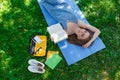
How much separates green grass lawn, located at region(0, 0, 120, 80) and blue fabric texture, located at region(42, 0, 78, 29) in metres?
0.21

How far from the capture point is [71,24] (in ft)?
19.4

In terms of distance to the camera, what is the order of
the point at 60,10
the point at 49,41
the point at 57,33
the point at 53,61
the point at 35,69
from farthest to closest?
the point at 60,10, the point at 49,41, the point at 57,33, the point at 53,61, the point at 35,69

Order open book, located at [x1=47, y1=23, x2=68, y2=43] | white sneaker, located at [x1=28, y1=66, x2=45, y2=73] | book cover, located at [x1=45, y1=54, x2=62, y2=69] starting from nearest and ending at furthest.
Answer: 1. white sneaker, located at [x1=28, y1=66, x2=45, y2=73]
2. book cover, located at [x1=45, y1=54, x2=62, y2=69]
3. open book, located at [x1=47, y1=23, x2=68, y2=43]

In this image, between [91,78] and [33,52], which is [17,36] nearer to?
[33,52]

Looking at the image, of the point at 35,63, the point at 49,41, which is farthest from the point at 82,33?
the point at 35,63

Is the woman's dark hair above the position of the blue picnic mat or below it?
above

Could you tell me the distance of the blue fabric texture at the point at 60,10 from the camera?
19.7 feet

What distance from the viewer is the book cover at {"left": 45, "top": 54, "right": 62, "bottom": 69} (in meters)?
5.60

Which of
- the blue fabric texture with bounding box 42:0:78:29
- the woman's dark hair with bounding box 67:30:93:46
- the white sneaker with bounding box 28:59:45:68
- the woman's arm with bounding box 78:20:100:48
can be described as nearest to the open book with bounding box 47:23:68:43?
the woman's dark hair with bounding box 67:30:93:46

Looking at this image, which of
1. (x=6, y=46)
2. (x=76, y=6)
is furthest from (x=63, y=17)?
(x=6, y=46)

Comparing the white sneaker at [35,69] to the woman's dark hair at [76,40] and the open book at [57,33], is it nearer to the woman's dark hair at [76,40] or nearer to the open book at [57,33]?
the open book at [57,33]

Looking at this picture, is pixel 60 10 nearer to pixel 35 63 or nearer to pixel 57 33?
pixel 57 33

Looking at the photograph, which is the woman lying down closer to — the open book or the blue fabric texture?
the blue fabric texture

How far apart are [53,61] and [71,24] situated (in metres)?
0.85
